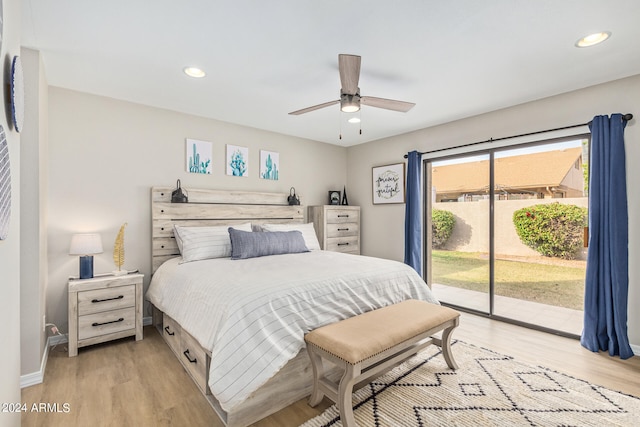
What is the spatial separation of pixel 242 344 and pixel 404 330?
40.1 inches

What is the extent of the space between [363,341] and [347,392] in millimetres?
290

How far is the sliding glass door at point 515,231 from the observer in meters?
3.29

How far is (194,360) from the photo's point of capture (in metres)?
2.30

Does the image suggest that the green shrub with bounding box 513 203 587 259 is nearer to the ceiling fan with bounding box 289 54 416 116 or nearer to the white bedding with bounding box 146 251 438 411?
the white bedding with bounding box 146 251 438 411

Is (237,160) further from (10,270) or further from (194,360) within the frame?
(10,270)

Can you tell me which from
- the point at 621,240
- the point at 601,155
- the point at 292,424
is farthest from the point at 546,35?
the point at 292,424

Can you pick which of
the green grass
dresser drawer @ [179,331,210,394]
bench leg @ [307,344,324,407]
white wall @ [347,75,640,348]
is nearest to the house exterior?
white wall @ [347,75,640,348]

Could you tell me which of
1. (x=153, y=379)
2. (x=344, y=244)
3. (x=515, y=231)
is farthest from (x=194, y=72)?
(x=515, y=231)

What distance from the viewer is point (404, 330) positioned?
2.02 meters

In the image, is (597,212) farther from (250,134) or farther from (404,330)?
(250,134)

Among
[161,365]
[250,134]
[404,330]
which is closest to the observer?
[404,330]

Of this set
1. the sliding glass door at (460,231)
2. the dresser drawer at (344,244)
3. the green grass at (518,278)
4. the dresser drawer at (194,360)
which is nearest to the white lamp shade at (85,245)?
the dresser drawer at (194,360)

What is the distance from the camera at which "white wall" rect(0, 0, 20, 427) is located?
48.1 inches

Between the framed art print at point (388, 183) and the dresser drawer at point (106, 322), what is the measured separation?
11.7 ft
